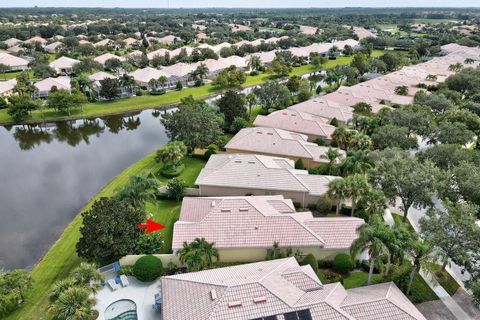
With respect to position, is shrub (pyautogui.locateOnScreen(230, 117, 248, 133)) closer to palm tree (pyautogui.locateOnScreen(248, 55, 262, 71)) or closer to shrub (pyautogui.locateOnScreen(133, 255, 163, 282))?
shrub (pyautogui.locateOnScreen(133, 255, 163, 282))

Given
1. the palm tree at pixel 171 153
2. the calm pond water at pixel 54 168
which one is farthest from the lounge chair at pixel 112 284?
the palm tree at pixel 171 153

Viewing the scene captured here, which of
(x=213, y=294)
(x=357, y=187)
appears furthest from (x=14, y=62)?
(x=213, y=294)

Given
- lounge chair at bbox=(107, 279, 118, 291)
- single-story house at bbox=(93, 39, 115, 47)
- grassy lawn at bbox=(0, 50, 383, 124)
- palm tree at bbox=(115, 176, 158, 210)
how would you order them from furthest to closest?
single-story house at bbox=(93, 39, 115, 47), grassy lawn at bbox=(0, 50, 383, 124), palm tree at bbox=(115, 176, 158, 210), lounge chair at bbox=(107, 279, 118, 291)

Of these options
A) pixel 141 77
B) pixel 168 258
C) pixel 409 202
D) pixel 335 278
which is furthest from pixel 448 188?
pixel 141 77

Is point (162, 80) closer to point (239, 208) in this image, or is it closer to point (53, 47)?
point (239, 208)

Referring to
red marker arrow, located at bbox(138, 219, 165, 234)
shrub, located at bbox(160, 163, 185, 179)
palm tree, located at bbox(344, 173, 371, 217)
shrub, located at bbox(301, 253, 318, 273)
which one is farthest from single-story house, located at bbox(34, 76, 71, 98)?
shrub, located at bbox(301, 253, 318, 273)

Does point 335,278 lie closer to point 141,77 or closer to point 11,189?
point 11,189
